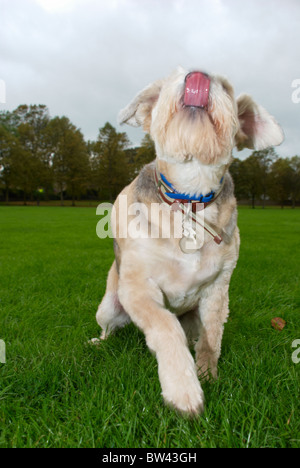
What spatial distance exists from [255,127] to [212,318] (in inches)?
62.9

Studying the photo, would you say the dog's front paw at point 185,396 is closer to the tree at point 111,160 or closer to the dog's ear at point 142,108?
the dog's ear at point 142,108

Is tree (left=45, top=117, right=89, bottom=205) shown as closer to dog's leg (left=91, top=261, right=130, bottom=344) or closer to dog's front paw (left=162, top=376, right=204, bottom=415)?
dog's leg (left=91, top=261, right=130, bottom=344)

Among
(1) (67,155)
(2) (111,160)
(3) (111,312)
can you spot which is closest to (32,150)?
(1) (67,155)

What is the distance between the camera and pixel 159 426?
1.98 meters

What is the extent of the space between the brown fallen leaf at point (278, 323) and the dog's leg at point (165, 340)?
1.92 metres

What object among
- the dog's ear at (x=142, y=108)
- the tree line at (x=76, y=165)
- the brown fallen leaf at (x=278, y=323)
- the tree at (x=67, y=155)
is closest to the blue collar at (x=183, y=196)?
the dog's ear at (x=142, y=108)

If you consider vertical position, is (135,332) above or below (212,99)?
below

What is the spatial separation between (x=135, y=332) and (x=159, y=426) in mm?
1548

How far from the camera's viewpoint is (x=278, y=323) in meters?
4.04

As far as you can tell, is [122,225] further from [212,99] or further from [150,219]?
[212,99]

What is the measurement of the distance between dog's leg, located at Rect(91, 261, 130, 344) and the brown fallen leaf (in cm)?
162

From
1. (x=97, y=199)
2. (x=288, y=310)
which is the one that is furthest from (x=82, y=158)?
(x=288, y=310)

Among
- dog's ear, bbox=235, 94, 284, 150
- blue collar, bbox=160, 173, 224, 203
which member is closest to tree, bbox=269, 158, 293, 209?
dog's ear, bbox=235, 94, 284, 150

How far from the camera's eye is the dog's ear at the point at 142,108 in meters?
2.91
